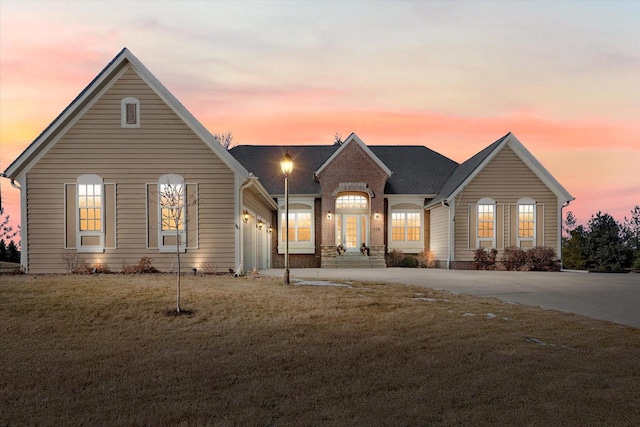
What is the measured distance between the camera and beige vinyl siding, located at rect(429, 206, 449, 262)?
28.4 m

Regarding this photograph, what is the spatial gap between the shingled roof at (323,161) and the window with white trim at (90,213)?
13807mm

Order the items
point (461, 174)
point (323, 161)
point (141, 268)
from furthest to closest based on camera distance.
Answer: point (323, 161), point (461, 174), point (141, 268)

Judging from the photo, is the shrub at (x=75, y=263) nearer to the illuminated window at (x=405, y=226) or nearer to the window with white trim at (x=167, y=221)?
the window with white trim at (x=167, y=221)

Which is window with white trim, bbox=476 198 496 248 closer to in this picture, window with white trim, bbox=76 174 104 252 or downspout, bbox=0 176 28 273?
window with white trim, bbox=76 174 104 252

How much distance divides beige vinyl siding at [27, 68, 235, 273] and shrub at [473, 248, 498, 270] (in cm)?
1438

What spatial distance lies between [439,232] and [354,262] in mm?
5094

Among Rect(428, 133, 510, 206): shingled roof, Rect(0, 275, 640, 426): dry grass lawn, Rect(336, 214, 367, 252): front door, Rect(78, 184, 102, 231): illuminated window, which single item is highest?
Rect(428, 133, 510, 206): shingled roof

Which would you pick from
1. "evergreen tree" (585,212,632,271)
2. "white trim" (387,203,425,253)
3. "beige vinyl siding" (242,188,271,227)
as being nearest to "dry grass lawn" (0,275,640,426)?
"beige vinyl siding" (242,188,271,227)

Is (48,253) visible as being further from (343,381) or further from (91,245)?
(343,381)

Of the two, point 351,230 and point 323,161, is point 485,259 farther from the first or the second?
point 323,161

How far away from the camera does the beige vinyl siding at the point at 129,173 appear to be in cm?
1842

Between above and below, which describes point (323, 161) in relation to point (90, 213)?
above

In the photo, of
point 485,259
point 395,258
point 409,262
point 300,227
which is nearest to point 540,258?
point 485,259

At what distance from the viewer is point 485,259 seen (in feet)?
89.5
